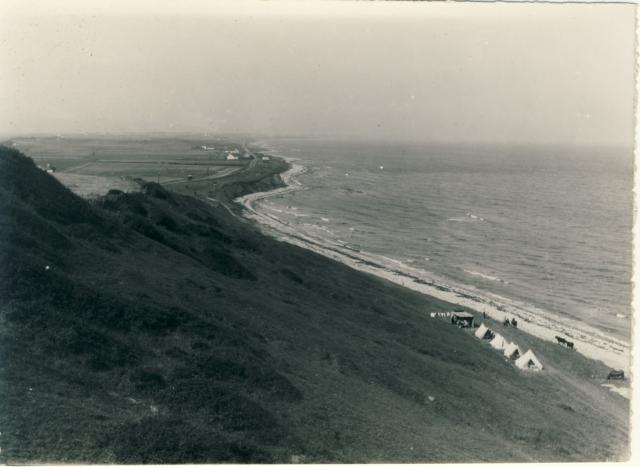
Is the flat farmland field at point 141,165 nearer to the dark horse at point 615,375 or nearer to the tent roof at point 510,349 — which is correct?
the tent roof at point 510,349

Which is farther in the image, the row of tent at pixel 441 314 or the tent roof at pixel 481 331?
the row of tent at pixel 441 314

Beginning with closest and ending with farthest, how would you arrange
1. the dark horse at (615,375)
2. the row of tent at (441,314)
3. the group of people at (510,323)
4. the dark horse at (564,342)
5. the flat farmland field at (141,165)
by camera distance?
the dark horse at (615,375)
the dark horse at (564,342)
the row of tent at (441,314)
the group of people at (510,323)
the flat farmland field at (141,165)

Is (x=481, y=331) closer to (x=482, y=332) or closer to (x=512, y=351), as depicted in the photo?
(x=482, y=332)

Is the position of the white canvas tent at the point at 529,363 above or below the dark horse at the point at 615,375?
above

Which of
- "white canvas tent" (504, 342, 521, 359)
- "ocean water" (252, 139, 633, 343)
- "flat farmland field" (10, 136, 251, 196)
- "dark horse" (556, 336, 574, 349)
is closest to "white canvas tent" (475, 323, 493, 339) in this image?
"white canvas tent" (504, 342, 521, 359)

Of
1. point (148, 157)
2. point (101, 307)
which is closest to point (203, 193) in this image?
point (148, 157)

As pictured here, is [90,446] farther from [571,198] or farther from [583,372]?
[571,198]

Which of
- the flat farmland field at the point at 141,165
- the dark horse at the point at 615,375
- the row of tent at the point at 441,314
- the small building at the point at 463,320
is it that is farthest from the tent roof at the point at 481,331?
the flat farmland field at the point at 141,165

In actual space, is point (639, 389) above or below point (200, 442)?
above

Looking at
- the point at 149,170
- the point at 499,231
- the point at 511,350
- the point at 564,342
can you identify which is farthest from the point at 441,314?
the point at 149,170
